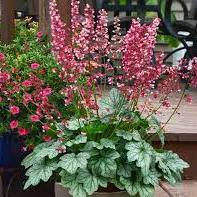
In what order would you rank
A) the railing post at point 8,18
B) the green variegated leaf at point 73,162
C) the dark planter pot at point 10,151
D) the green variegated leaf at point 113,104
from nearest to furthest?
1. the green variegated leaf at point 73,162
2. the green variegated leaf at point 113,104
3. the dark planter pot at point 10,151
4. the railing post at point 8,18

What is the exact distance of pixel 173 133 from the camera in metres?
3.24

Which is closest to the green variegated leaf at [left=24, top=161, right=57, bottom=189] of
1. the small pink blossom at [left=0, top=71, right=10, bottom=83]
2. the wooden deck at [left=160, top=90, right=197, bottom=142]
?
the small pink blossom at [left=0, top=71, right=10, bottom=83]

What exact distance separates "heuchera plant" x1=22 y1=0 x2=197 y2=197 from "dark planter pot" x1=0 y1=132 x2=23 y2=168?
0.45m

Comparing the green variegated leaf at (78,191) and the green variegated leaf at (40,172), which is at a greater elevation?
the green variegated leaf at (40,172)

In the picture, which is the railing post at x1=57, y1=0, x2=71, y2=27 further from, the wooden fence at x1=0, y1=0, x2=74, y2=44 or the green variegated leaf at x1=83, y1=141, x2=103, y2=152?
the green variegated leaf at x1=83, y1=141, x2=103, y2=152

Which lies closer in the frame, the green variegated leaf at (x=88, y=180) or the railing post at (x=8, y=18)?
the green variegated leaf at (x=88, y=180)

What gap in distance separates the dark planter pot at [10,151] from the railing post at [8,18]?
92 cm

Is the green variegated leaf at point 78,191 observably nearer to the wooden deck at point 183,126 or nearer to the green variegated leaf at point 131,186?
the green variegated leaf at point 131,186

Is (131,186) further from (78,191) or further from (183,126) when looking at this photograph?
(183,126)

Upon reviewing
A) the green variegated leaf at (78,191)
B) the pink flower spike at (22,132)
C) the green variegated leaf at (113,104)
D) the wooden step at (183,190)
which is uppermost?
the green variegated leaf at (113,104)

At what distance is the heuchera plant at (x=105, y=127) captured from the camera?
2395 millimetres

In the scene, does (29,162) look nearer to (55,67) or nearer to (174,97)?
(55,67)

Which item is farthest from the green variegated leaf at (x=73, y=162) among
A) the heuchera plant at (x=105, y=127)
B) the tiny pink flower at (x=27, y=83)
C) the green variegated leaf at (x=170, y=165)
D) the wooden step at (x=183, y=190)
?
the wooden step at (x=183, y=190)

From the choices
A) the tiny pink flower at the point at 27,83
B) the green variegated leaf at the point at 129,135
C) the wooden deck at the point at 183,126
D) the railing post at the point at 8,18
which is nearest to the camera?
the green variegated leaf at the point at 129,135
